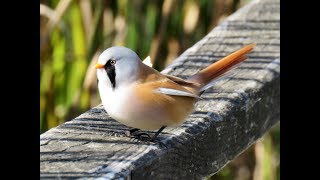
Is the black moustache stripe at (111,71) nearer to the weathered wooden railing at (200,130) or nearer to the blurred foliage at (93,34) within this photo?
the weathered wooden railing at (200,130)

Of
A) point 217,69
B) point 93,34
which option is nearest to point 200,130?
point 217,69

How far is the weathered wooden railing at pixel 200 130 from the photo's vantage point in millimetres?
1619

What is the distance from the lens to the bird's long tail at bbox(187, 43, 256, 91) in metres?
2.14

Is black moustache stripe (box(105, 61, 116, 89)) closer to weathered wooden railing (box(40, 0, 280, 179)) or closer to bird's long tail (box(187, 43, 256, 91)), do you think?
weathered wooden railing (box(40, 0, 280, 179))

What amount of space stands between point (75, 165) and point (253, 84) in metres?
0.75

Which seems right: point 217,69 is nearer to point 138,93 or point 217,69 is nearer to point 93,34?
point 138,93

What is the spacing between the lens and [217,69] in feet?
7.06

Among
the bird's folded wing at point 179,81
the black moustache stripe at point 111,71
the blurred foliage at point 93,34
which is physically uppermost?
the black moustache stripe at point 111,71

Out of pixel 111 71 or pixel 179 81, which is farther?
pixel 179 81

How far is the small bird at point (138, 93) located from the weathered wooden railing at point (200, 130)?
0.03 metres

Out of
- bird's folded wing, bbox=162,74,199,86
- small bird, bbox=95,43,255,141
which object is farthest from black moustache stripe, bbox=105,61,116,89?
bird's folded wing, bbox=162,74,199,86

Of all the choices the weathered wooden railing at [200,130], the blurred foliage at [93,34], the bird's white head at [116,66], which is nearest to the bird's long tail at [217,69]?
the weathered wooden railing at [200,130]

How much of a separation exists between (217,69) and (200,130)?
0.30 meters
